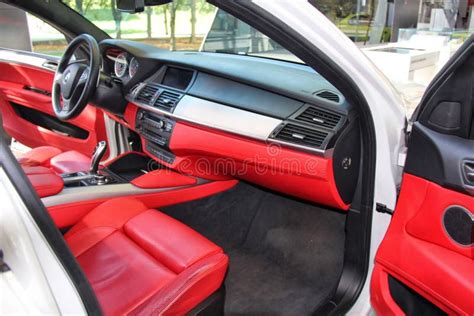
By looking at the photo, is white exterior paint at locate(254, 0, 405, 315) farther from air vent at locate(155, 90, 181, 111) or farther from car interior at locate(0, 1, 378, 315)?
air vent at locate(155, 90, 181, 111)

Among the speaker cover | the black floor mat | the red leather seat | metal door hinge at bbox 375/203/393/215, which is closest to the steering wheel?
the red leather seat

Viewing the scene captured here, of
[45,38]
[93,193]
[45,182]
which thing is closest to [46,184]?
[45,182]

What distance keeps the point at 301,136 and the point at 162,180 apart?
87cm

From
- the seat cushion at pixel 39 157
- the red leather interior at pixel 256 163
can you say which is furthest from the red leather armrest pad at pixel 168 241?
the seat cushion at pixel 39 157

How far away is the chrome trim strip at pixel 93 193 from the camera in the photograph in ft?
5.36

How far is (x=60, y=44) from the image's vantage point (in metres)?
2.57

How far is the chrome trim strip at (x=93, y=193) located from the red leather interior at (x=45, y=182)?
2 cm

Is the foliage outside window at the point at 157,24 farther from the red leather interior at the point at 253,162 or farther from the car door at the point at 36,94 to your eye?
the red leather interior at the point at 253,162

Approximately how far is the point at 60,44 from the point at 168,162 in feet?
3.77

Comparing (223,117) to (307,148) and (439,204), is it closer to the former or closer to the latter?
(307,148)

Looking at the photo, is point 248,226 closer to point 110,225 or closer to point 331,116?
point 110,225

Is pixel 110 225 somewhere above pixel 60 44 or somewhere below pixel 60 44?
below

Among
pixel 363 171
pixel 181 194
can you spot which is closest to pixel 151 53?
pixel 181 194

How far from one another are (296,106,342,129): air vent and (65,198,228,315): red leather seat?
54 centimetres
